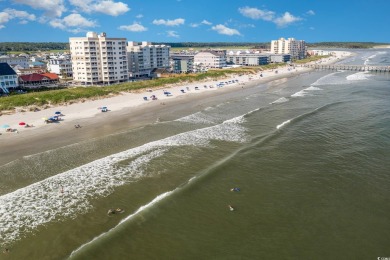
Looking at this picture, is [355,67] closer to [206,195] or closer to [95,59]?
[95,59]

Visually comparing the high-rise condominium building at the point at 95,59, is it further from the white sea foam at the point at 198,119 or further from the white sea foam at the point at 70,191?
the white sea foam at the point at 70,191

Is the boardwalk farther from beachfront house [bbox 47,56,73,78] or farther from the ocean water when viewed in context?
beachfront house [bbox 47,56,73,78]

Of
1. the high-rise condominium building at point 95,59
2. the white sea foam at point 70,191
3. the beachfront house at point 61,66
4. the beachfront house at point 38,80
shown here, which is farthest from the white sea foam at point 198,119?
the beachfront house at point 61,66

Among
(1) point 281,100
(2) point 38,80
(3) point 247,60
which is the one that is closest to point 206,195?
(1) point 281,100

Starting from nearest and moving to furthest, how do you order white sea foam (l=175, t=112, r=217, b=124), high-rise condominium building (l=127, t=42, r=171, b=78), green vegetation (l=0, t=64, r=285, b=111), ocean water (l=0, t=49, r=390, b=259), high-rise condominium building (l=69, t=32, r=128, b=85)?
ocean water (l=0, t=49, r=390, b=259), white sea foam (l=175, t=112, r=217, b=124), green vegetation (l=0, t=64, r=285, b=111), high-rise condominium building (l=69, t=32, r=128, b=85), high-rise condominium building (l=127, t=42, r=171, b=78)

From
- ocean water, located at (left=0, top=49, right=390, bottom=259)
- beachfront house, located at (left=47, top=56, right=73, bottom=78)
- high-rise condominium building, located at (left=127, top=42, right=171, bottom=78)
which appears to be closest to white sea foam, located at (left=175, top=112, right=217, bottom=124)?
ocean water, located at (left=0, top=49, right=390, bottom=259)

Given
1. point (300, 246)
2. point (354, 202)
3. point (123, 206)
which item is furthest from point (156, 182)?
point (354, 202)

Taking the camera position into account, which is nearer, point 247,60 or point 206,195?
Answer: point 206,195

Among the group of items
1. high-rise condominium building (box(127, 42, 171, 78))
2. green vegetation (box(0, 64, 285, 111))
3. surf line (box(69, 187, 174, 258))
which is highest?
high-rise condominium building (box(127, 42, 171, 78))
